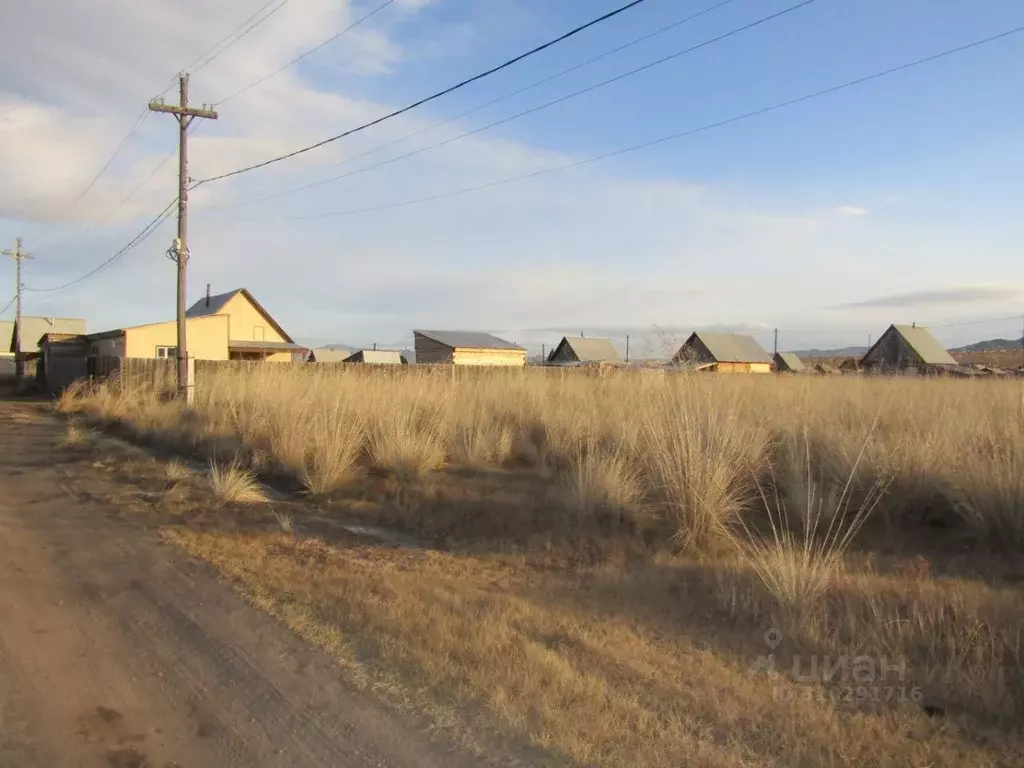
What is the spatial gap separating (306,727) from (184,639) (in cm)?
159

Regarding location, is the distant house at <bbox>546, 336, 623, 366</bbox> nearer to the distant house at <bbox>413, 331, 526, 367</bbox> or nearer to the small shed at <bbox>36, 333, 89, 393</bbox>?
the distant house at <bbox>413, 331, 526, 367</bbox>

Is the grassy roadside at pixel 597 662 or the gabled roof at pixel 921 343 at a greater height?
the gabled roof at pixel 921 343

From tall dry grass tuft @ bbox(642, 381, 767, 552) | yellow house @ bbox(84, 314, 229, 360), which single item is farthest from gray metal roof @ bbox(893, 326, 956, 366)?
tall dry grass tuft @ bbox(642, 381, 767, 552)

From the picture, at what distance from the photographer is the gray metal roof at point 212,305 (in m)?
49.4

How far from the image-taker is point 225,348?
42688 mm

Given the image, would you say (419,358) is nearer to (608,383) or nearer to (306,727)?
(608,383)

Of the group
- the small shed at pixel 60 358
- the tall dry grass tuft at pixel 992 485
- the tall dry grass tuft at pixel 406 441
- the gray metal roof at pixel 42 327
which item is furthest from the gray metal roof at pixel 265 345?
the gray metal roof at pixel 42 327

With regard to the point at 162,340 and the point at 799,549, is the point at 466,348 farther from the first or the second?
the point at 799,549

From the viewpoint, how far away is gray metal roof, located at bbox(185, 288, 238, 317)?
4941 cm

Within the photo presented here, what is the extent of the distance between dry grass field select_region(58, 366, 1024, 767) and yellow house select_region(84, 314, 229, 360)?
29.8 m

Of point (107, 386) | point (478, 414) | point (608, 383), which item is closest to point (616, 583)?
point (478, 414)

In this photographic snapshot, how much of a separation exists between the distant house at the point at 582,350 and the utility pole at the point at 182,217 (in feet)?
155

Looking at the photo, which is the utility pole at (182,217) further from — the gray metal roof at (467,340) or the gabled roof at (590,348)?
the gabled roof at (590,348)

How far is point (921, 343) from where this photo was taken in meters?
52.8
